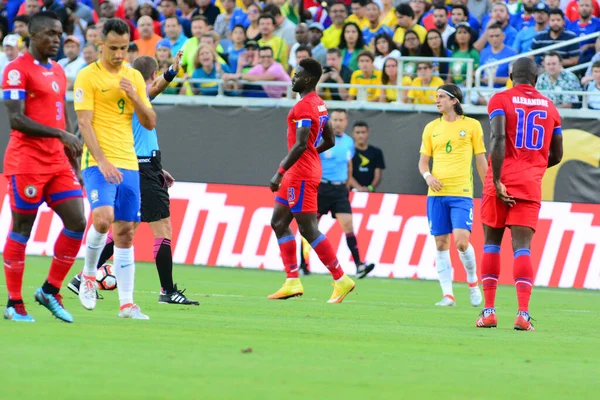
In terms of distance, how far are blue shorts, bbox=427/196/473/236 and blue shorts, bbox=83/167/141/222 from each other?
485 centimetres

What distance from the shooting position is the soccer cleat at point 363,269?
726 inches

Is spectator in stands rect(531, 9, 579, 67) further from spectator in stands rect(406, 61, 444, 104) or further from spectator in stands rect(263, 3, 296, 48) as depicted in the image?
spectator in stands rect(263, 3, 296, 48)

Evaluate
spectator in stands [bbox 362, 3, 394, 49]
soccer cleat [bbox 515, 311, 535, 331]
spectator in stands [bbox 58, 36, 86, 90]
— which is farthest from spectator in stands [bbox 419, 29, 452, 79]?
soccer cleat [bbox 515, 311, 535, 331]

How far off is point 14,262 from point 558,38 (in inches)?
546

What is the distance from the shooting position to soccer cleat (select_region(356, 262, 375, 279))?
18.4 m

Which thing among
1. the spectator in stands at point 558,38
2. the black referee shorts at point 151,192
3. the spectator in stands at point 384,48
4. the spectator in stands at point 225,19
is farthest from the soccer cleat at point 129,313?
the spectator in stands at point 225,19

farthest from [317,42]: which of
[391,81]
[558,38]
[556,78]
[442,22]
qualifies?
[556,78]

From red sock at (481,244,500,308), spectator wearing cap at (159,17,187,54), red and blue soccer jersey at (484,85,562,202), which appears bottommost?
spectator wearing cap at (159,17,187,54)

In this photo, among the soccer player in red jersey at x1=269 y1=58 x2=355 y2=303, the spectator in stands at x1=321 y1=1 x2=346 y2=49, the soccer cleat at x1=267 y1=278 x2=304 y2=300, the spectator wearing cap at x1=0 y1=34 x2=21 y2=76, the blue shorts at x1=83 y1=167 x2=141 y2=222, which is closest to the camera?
the blue shorts at x1=83 y1=167 x2=141 y2=222

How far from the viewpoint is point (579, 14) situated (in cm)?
2180

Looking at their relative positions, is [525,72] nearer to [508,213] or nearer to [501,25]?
[508,213]

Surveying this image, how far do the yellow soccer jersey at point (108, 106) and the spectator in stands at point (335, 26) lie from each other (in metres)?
13.8

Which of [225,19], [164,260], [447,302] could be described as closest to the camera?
[164,260]

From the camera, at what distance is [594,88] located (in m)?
20.5
